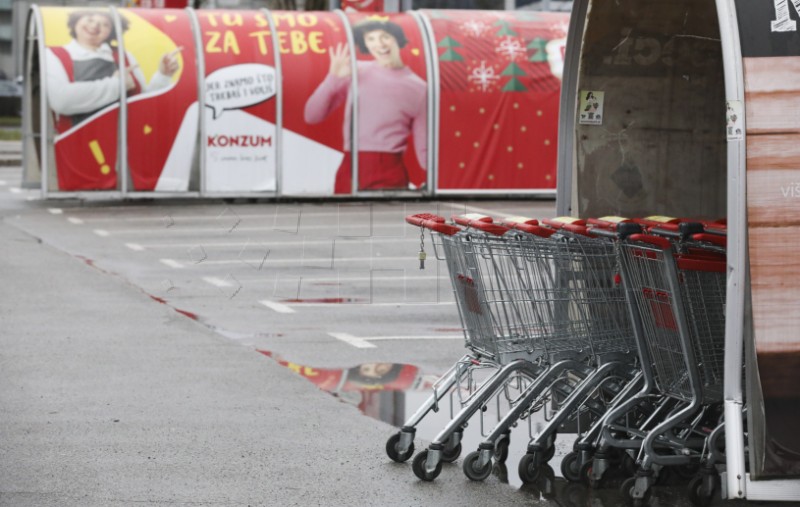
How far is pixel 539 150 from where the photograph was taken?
24.2m

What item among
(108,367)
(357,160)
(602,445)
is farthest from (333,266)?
(602,445)

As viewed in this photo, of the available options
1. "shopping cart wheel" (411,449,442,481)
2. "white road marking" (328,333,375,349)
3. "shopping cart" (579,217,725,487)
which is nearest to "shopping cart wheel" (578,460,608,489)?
"shopping cart" (579,217,725,487)

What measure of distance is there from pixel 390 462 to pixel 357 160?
16.4m

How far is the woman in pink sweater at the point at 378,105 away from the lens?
75.9 feet

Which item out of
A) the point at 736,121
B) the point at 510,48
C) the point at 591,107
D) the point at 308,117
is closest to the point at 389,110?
the point at 308,117

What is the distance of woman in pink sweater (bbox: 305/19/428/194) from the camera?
23125 mm

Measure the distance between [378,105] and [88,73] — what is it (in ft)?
15.7

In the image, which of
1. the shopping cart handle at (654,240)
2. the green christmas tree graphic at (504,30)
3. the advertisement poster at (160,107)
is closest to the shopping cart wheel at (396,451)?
the shopping cart handle at (654,240)

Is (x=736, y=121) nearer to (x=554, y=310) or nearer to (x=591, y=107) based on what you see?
(x=554, y=310)

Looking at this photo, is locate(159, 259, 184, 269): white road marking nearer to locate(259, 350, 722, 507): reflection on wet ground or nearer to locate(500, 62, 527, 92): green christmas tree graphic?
locate(259, 350, 722, 507): reflection on wet ground

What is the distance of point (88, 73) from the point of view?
2200 centimetres

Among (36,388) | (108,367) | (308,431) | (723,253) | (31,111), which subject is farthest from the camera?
(31,111)

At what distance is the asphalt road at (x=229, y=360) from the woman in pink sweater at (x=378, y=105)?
364 centimetres

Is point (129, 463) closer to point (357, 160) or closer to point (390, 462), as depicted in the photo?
point (390, 462)
